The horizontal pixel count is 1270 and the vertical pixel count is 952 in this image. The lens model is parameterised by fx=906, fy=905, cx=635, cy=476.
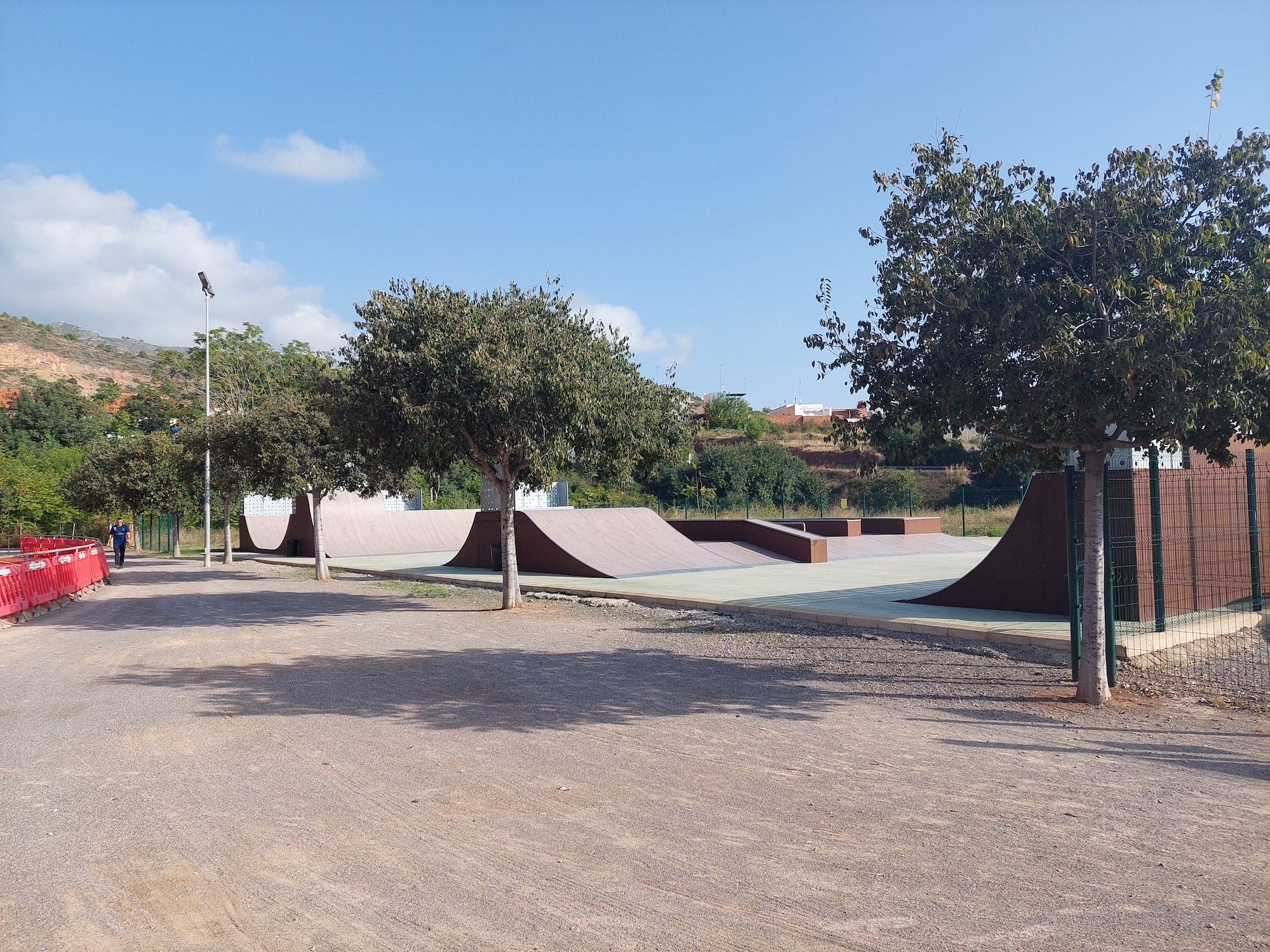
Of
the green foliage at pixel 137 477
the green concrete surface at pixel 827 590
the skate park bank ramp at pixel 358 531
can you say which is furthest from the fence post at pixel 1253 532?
the green foliage at pixel 137 477

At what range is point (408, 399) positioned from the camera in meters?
13.0

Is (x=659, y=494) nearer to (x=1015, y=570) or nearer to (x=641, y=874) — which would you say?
(x=1015, y=570)

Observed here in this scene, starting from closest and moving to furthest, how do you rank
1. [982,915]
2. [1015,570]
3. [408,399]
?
[982,915]
[1015,570]
[408,399]

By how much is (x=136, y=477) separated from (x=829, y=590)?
96.1ft

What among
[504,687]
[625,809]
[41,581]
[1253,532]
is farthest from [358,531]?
[625,809]

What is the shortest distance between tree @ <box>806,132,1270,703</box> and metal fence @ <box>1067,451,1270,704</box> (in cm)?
151

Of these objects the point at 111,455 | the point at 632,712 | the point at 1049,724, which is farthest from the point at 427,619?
the point at 111,455

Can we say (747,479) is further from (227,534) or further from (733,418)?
(733,418)

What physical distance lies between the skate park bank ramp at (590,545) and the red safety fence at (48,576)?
8.31m

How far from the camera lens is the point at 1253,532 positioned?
10.1m

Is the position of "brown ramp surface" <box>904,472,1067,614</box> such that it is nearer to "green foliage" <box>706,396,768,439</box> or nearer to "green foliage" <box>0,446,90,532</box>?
"green foliage" <box>0,446,90,532</box>

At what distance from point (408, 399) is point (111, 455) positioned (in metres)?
27.5

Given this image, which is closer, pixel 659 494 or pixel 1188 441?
pixel 1188 441

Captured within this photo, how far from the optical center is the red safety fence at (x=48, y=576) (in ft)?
48.7
